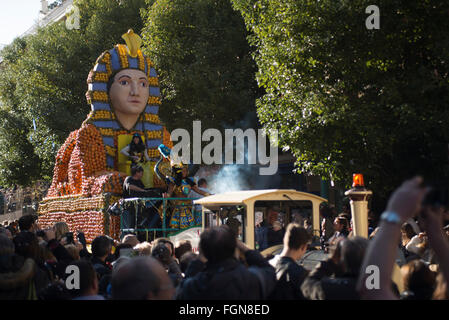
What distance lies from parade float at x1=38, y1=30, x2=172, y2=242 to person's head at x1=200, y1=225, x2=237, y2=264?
38.9 feet

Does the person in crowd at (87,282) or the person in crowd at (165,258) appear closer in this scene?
the person in crowd at (87,282)

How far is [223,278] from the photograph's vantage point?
10.8 feet

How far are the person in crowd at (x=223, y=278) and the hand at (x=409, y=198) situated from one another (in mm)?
1164

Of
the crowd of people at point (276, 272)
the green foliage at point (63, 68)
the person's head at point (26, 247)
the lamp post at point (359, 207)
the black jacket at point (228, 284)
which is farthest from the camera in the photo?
the green foliage at point (63, 68)

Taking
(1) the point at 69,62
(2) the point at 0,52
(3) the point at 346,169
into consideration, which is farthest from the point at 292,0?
(2) the point at 0,52

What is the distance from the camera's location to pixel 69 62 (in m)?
26.6

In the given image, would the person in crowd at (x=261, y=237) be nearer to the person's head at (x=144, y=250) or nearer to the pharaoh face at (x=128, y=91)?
the person's head at (x=144, y=250)

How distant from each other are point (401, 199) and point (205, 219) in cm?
723

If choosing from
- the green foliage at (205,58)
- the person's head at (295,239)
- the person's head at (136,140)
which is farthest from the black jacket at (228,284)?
the green foliage at (205,58)

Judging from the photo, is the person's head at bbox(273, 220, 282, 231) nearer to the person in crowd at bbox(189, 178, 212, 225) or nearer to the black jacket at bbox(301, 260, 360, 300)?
the black jacket at bbox(301, 260, 360, 300)

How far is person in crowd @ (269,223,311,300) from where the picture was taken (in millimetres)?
3789

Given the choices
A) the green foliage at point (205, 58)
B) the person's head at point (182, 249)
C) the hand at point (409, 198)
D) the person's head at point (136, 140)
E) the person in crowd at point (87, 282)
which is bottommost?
the person in crowd at point (87, 282)

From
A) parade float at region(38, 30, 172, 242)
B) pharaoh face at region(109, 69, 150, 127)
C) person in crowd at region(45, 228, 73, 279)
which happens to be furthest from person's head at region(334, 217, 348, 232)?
pharaoh face at region(109, 69, 150, 127)

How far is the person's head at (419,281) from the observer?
11.5ft
